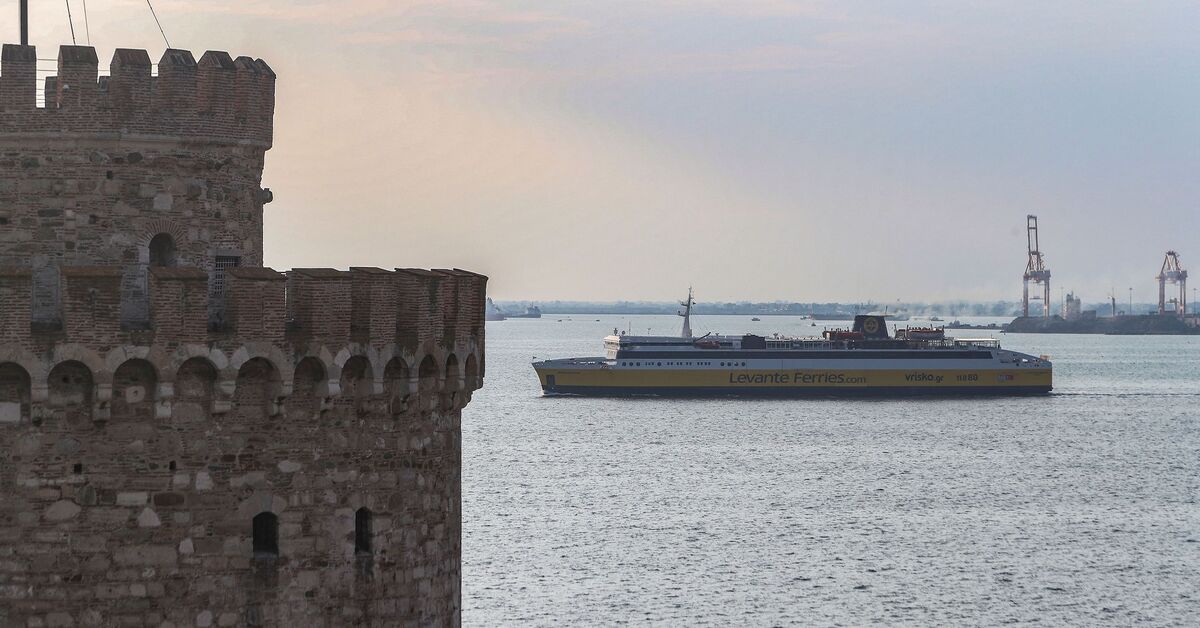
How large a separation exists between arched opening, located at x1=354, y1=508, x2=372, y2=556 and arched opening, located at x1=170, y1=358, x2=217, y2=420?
1.58 meters

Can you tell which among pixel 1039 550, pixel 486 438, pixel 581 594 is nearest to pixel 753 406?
pixel 486 438

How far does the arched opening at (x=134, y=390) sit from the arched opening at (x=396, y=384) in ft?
6.20

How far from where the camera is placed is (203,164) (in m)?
13.3

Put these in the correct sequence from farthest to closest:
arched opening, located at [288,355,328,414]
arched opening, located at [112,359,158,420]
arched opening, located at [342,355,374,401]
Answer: arched opening, located at [342,355,374,401] < arched opening, located at [288,355,328,414] < arched opening, located at [112,359,158,420]

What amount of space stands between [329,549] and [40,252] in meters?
3.01

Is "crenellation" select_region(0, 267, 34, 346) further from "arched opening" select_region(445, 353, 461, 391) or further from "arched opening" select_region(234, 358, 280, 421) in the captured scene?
"arched opening" select_region(445, 353, 461, 391)

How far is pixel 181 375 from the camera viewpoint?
12.5 metres

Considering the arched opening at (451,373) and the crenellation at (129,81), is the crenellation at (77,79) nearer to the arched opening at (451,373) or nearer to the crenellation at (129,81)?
the crenellation at (129,81)

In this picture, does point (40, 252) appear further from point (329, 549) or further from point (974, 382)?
point (974, 382)

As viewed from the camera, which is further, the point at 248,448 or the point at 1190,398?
the point at 1190,398

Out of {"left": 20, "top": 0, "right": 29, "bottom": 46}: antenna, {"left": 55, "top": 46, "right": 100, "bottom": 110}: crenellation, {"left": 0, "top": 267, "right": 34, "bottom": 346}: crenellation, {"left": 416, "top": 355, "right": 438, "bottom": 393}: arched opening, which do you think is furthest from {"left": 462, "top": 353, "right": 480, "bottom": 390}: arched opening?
{"left": 20, "top": 0, "right": 29, "bottom": 46}: antenna

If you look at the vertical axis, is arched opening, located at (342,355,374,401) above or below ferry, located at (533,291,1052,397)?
above

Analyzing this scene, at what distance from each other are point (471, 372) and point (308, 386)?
216cm

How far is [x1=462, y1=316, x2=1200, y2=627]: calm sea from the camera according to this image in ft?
215
